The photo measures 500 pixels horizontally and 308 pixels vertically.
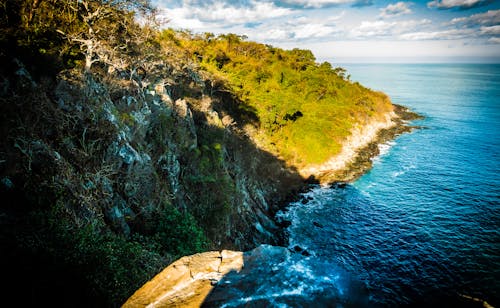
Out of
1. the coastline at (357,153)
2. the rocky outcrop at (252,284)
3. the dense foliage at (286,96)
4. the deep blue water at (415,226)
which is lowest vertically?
the deep blue water at (415,226)

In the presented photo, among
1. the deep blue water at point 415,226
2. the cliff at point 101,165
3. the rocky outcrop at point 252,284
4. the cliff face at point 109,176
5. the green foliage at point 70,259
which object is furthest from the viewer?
the deep blue water at point 415,226

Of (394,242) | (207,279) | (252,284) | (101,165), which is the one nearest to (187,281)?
(207,279)

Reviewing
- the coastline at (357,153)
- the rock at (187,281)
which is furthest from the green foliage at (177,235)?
the coastline at (357,153)

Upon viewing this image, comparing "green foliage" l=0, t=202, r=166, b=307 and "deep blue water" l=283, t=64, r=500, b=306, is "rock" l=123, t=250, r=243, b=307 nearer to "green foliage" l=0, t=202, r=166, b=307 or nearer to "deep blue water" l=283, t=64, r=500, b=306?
"green foliage" l=0, t=202, r=166, b=307

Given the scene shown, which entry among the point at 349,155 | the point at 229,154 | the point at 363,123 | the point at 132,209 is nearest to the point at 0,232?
the point at 132,209

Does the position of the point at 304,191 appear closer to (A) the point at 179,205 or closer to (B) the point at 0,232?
(A) the point at 179,205

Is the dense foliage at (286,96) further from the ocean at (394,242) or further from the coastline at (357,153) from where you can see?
the ocean at (394,242)
